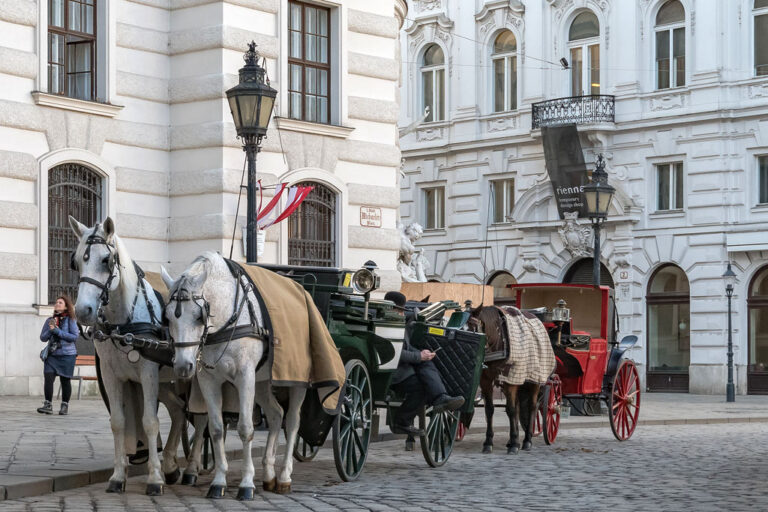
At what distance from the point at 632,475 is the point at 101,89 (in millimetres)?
12072

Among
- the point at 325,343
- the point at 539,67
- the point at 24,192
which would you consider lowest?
the point at 325,343

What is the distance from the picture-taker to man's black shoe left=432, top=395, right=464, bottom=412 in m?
13.0

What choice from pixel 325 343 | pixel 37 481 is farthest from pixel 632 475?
pixel 37 481

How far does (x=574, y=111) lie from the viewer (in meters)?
37.4

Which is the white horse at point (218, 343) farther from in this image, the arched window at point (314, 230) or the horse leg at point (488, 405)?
the arched window at point (314, 230)

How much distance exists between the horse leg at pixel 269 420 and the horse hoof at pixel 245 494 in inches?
24.2

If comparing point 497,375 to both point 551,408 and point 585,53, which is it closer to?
point 551,408

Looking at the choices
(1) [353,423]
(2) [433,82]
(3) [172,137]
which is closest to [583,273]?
(2) [433,82]

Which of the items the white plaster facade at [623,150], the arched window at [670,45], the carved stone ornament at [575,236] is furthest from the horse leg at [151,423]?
the arched window at [670,45]

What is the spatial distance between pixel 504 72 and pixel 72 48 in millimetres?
20628

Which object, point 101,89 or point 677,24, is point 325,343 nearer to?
point 101,89

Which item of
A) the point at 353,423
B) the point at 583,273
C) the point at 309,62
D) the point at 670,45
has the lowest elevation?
the point at 353,423

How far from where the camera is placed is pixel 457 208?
4078 centimetres

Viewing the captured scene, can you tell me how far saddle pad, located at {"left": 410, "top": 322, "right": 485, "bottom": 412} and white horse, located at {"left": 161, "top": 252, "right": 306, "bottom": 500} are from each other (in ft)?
9.46
